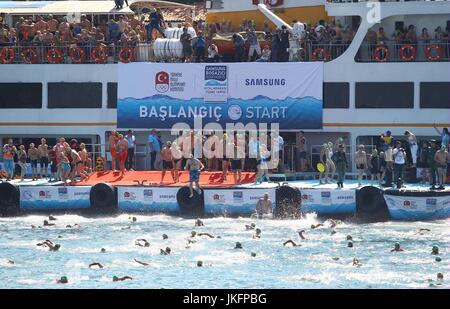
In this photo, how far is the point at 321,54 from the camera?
46344 millimetres

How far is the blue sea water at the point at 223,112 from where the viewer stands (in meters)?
46.5

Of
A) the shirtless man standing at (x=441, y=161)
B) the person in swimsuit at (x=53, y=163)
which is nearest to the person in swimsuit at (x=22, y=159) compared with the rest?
the person in swimsuit at (x=53, y=163)

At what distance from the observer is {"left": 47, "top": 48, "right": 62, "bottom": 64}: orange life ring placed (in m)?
47.9

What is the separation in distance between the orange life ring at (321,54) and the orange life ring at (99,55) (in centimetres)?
644

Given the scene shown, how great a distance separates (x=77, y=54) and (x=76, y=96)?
4.25 feet

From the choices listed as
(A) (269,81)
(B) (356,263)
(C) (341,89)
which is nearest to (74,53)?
(A) (269,81)

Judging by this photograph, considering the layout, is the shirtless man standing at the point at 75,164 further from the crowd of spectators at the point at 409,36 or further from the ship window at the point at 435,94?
the ship window at the point at 435,94

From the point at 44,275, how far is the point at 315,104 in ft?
44.2

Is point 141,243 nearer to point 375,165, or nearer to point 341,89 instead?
point 375,165

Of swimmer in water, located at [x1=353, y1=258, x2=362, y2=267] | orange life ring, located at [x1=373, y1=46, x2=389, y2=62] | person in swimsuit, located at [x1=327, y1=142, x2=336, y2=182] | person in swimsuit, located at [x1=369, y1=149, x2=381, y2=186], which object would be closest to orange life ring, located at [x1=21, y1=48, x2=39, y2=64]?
person in swimsuit, located at [x1=327, y1=142, x2=336, y2=182]

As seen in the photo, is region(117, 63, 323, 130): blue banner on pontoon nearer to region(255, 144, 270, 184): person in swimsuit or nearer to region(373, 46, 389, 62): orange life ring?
region(373, 46, 389, 62): orange life ring

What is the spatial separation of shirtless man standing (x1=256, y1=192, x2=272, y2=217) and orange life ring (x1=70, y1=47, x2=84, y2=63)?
816 cm
